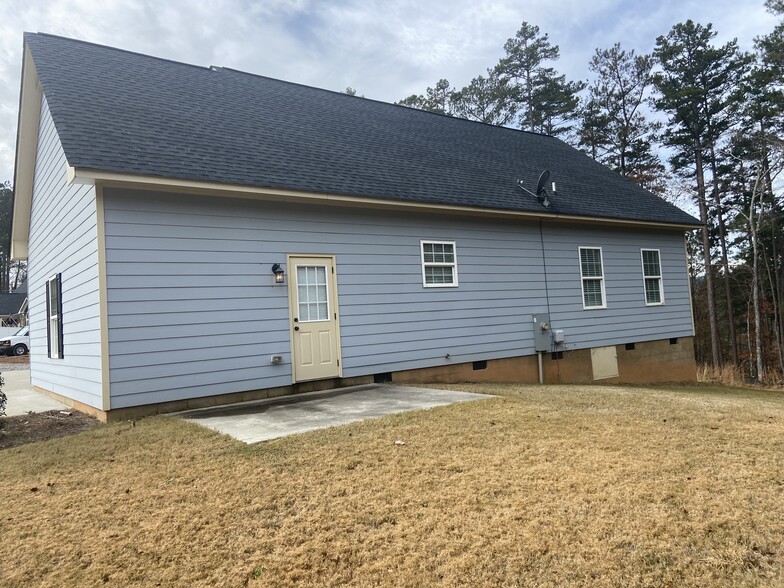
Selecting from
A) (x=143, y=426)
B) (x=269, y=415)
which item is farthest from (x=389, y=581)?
(x=143, y=426)

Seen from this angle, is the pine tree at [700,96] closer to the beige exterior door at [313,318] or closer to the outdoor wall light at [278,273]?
the beige exterior door at [313,318]

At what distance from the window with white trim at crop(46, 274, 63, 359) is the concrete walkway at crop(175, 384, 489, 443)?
349 centimetres

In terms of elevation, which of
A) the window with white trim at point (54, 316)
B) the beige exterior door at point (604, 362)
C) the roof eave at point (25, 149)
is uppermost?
the roof eave at point (25, 149)

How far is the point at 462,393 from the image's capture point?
6926 mm

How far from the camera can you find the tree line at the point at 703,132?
2075 cm

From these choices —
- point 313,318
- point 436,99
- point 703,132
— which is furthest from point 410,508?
point 436,99

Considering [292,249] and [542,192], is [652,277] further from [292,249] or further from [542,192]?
[292,249]

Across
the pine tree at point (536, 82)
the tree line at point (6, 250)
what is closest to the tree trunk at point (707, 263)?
the pine tree at point (536, 82)

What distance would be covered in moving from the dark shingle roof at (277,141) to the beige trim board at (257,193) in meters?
0.09

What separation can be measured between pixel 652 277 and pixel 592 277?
2.21 m

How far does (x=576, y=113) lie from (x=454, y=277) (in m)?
19.8

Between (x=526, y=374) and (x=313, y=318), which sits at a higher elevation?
(x=313, y=318)

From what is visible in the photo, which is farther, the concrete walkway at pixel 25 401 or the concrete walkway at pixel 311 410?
the concrete walkway at pixel 25 401

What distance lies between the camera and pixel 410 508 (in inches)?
122
